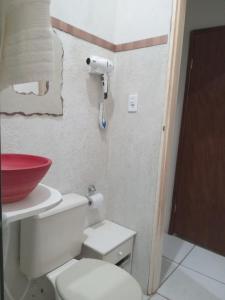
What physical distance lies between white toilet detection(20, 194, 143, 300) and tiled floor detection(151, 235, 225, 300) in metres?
0.67

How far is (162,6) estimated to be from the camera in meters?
1.55

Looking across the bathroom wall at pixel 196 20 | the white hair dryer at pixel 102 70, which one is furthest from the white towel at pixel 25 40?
the bathroom wall at pixel 196 20

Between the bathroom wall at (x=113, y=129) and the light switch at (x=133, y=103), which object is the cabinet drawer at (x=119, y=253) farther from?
the light switch at (x=133, y=103)

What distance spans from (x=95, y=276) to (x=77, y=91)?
44.5 inches

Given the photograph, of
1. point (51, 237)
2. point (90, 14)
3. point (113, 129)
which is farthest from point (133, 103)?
point (51, 237)

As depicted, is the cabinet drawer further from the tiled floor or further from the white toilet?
the tiled floor

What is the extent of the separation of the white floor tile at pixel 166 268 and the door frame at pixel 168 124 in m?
0.20

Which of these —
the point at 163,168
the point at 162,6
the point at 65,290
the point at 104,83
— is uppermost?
the point at 162,6

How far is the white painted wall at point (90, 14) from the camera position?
1417 mm

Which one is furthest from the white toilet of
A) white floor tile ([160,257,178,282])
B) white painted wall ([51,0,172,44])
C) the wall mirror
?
white painted wall ([51,0,172,44])

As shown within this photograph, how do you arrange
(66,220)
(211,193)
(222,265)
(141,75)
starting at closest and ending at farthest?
(66,220), (141,75), (222,265), (211,193)

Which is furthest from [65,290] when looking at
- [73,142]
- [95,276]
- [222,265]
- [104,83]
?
[222,265]

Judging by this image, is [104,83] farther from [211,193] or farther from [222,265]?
[222,265]

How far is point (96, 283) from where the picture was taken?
1.26m
